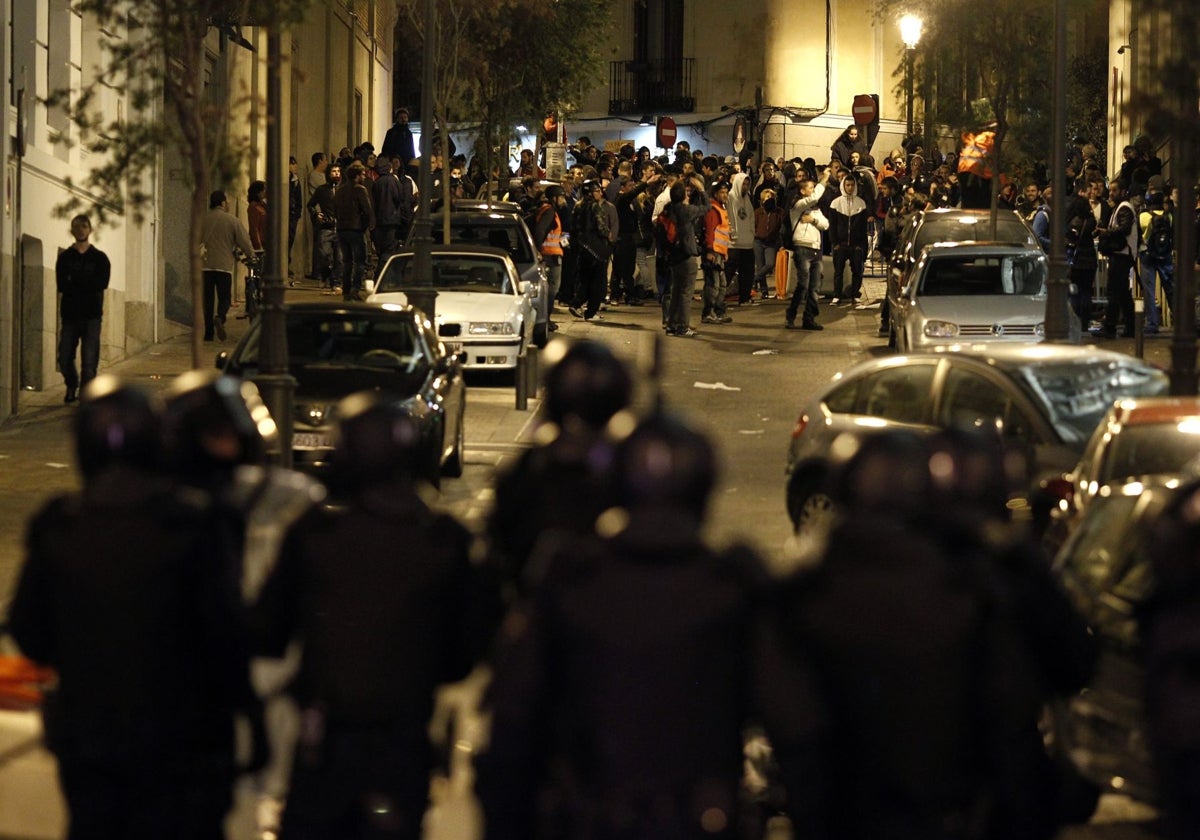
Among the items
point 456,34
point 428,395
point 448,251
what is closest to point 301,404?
point 428,395

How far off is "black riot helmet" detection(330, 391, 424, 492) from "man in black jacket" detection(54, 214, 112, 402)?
15.5m

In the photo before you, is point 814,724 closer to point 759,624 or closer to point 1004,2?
point 759,624

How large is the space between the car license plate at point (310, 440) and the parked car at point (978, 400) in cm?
373

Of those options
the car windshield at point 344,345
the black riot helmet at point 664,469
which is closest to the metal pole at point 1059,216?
the car windshield at point 344,345

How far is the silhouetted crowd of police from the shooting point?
4266 millimetres

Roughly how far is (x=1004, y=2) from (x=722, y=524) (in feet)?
53.5

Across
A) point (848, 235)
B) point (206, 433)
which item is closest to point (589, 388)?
point (206, 433)

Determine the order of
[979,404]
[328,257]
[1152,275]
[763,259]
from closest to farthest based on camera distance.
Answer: [979,404], [1152,275], [328,257], [763,259]

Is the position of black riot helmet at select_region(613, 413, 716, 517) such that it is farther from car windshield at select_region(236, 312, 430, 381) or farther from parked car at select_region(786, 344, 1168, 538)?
car windshield at select_region(236, 312, 430, 381)

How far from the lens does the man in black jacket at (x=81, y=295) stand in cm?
1998

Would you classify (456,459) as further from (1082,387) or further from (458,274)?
(458,274)

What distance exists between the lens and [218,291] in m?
25.9

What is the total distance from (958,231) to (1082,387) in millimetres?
14213

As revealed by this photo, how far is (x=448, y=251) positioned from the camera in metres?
24.0
